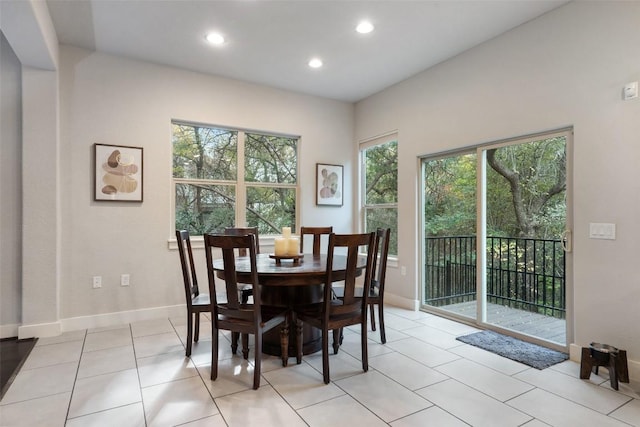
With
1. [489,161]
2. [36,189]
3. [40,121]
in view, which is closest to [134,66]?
[40,121]

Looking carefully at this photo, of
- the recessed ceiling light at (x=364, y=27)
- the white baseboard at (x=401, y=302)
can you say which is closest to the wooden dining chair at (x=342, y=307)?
the white baseboard at (x=401, y=302)

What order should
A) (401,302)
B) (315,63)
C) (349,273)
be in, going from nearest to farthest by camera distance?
(349,273) < (315,63) < (401,302)

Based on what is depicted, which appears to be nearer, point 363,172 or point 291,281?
point 291,281

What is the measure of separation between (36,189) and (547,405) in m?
4.44

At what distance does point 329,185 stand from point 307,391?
322 centimetres

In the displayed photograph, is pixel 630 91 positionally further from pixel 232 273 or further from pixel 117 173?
pixel 117 173

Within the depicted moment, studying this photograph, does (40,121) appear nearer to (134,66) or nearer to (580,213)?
(134,66)

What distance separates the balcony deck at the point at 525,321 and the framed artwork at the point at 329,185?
227 centimetres

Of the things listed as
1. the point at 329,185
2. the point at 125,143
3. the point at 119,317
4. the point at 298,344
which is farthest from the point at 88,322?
the point at 329,185

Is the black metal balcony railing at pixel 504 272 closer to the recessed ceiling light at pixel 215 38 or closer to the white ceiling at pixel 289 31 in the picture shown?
the white ceiling at pixel 289 31

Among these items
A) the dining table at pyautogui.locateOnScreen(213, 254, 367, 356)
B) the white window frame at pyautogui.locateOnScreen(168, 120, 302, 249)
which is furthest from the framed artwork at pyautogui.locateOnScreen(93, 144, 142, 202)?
the dining table at pyautogui.locateOnScreen(213, 254, 367, 356)

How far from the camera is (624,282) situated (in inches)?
97.3

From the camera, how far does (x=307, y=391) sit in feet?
7.36

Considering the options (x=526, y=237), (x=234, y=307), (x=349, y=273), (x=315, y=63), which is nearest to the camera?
(x=234, y=307)
